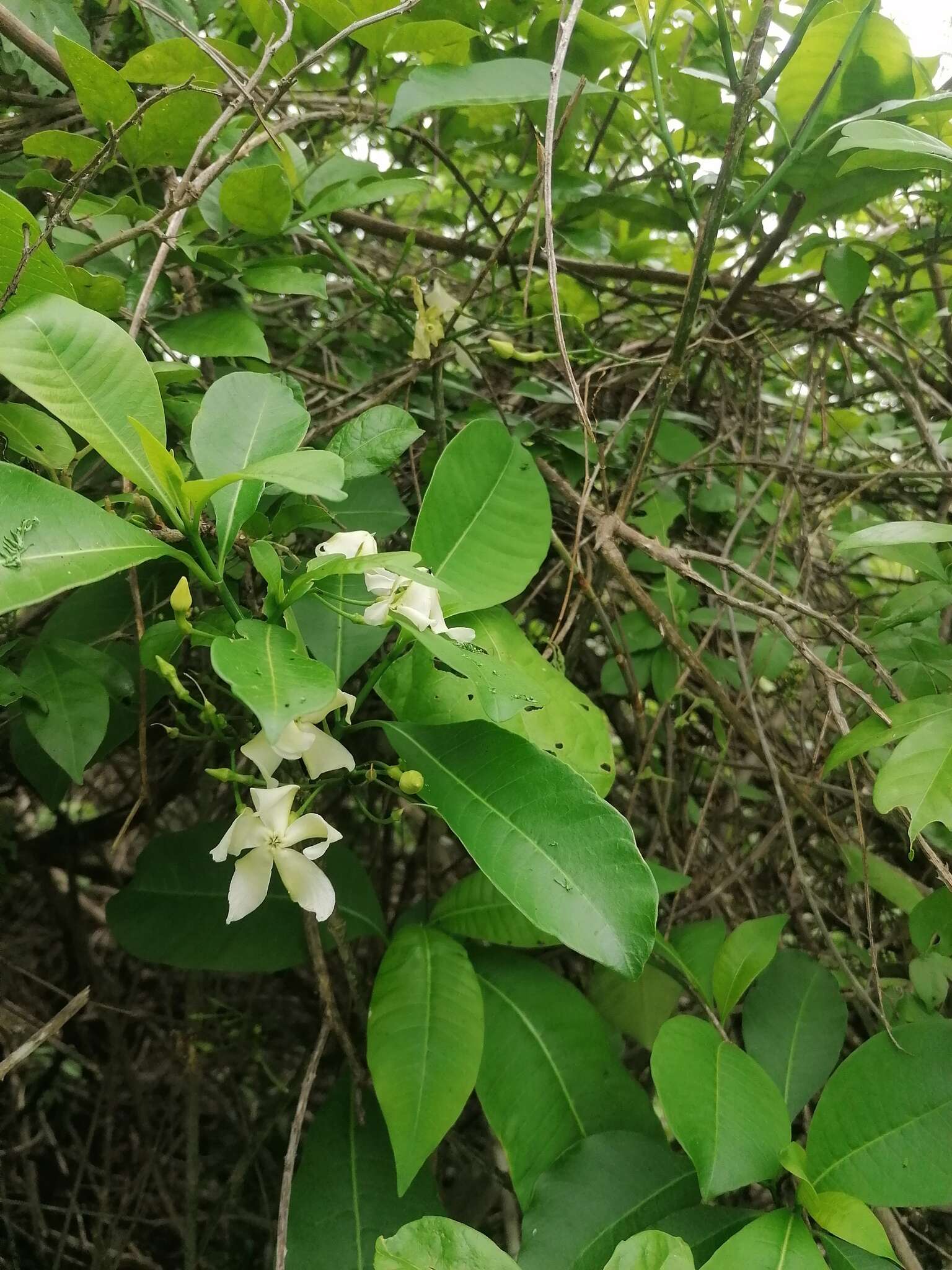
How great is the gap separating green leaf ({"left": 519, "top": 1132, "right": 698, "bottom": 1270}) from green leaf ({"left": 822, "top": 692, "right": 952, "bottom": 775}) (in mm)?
399

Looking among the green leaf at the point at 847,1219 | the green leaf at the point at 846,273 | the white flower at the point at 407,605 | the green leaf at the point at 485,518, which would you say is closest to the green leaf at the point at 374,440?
the green leaf at the point at 485,518

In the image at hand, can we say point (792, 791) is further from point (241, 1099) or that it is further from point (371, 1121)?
point (241, 1099)

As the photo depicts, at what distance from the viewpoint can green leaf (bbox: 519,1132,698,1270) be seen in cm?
70

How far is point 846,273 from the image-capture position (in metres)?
→ 1.03

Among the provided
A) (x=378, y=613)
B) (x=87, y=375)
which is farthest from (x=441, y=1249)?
(x=87, y=375)

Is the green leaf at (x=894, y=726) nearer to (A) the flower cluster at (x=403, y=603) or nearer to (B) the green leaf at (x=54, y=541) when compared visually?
(A) the flower cluster at (x=403, y=603)

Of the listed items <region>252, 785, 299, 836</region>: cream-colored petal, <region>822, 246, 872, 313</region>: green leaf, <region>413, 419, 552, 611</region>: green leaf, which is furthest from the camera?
<region>822, 246, 872, 313</region>: green leaf

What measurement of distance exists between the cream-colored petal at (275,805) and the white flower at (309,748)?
1 centimetres

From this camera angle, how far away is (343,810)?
1271 mm

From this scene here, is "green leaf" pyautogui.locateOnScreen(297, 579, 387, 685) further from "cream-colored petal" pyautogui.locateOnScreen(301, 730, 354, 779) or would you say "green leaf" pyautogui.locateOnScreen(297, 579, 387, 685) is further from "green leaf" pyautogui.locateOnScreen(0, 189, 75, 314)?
"green leaf" pyautogui.locateOnScreen(0, 189, 75, 314)

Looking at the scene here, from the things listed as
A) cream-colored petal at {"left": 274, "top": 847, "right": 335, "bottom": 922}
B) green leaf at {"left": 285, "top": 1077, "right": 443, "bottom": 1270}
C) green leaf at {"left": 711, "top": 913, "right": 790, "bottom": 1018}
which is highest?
cream-colored petal at {"left": 274, "top": 847, "right": 335, "bottom": 922}

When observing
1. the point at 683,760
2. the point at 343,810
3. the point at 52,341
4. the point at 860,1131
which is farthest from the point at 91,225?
the point at 860,1131

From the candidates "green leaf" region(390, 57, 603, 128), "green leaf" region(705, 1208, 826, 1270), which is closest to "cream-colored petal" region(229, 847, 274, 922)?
"green leaf" region(705, 1208, 826, 1270)

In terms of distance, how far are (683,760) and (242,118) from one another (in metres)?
0.99
